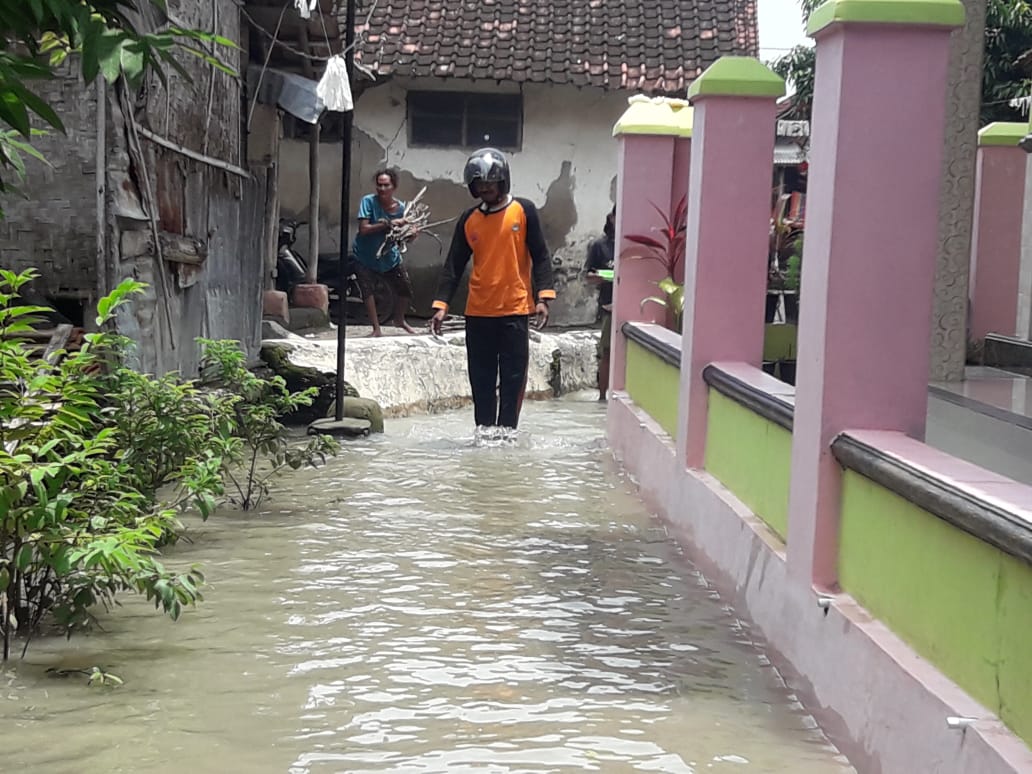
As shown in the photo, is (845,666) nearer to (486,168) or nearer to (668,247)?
(486,168)

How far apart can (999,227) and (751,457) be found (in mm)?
5415

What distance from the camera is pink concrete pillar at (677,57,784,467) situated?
650cm

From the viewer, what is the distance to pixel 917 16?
13.1 ft

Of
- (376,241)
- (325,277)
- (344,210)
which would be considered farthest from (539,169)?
(344,210)

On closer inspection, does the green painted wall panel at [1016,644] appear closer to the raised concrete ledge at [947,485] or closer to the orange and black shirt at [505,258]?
the raised concrete ledge at [947,485]

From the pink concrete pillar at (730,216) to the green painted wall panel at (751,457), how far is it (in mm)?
253

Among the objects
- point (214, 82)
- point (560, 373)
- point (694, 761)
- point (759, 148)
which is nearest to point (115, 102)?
point (214, 82)

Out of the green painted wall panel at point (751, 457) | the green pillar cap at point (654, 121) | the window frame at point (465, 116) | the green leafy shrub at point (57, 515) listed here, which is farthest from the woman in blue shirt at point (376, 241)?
the green leafy shrub at point (57, 515)

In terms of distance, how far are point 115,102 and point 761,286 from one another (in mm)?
3706

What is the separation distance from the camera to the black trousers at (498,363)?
9.38m

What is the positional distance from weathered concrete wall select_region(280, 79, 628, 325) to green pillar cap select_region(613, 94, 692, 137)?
8101 millimetres

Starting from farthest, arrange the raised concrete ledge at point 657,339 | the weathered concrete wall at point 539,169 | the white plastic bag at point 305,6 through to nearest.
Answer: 1. the weathered concrete wall at point 539,169
2. the white plastic bag at point 305,6
3. the raised concrete ledge at point 657,339

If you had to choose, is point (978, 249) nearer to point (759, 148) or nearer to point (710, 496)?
point (759, 148)

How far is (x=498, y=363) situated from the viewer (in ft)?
31.4
